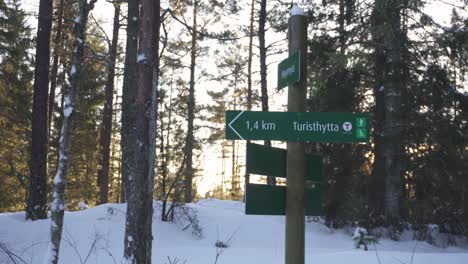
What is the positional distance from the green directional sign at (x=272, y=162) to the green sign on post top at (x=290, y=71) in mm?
510

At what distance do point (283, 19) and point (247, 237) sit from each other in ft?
29.3

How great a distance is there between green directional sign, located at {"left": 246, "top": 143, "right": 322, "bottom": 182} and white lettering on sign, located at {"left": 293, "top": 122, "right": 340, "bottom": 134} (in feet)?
0.68

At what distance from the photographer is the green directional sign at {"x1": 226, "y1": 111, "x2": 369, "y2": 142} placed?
10.7ft

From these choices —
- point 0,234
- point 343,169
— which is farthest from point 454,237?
point 0,234

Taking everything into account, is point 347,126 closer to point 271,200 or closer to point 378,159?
point 271,200

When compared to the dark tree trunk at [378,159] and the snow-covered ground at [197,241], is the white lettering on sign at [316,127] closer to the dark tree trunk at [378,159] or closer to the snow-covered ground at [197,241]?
the snow-covered ground at [197,241]

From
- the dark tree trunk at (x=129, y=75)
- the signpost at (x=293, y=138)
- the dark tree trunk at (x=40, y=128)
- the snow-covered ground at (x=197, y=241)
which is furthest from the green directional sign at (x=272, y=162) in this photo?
the dark tree trunk at (x=40, y=128)

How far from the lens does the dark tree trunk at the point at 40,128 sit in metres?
12.2

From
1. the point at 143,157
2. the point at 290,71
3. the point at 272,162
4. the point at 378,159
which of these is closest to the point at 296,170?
the point at 272,162

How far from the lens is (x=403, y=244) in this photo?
→ 10.9 metres

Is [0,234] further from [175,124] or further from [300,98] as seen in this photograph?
[300,98]

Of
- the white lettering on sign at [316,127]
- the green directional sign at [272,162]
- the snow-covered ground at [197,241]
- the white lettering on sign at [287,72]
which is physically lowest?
the snow-covered ground at [197,241]

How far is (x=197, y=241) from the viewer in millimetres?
10961

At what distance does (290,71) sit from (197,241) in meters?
8.28
